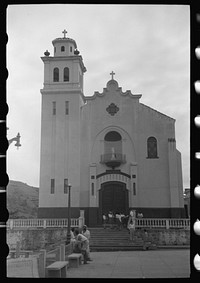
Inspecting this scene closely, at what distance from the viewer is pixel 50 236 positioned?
72.6 feet

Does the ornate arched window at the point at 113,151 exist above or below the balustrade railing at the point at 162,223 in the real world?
above

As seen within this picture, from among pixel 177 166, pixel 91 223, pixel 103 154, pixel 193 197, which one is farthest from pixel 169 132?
pixel 193 197

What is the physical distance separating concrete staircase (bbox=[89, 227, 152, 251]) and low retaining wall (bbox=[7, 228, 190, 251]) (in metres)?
1.27

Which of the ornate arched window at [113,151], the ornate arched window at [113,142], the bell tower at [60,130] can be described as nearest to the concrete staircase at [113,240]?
the bell tower at [60,130]

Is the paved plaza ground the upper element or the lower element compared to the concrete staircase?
upper

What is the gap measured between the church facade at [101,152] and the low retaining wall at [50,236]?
305 centimetres

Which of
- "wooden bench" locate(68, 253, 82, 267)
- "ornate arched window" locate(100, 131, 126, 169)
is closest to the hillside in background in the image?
"ornate arched window" locate(100, 131, 126, 169)

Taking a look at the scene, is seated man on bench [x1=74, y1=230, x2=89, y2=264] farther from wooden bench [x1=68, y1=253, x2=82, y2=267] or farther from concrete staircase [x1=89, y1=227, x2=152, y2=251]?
concrete staircase [x1=89, y1=227, x2=152, y2=251]

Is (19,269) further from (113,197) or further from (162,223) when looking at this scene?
(113,197)

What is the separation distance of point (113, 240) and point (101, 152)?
790 centimetres

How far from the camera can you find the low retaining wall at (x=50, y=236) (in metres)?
21.4

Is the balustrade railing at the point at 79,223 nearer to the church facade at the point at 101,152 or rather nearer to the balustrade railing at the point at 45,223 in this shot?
the balustrade railing at the point at 45,223

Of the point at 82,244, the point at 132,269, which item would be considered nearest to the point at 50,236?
the point at 82,244

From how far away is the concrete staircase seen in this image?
730 inches
